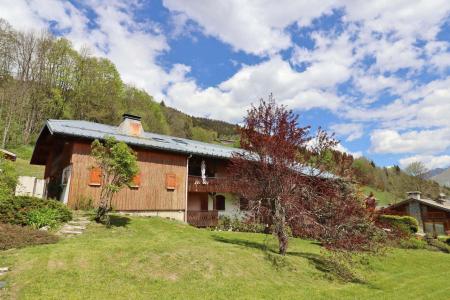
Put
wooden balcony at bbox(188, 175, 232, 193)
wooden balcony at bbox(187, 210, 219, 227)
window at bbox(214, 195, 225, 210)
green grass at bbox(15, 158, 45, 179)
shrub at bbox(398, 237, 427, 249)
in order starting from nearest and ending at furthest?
wooden balcony at bbox(187, 210, 219, 227) < shrub at bbox(398, 237, 427, 249) < wooden balcony at bbox(188, 175, 232, 193) < window at bbox(214, 195, 225, 210) < green grass at bbox(15, 158, 45, 179)

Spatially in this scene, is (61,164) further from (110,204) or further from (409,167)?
(409,167)

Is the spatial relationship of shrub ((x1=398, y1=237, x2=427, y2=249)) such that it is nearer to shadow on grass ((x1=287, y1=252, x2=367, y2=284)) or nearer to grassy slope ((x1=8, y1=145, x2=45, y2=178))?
shadow on grass ((x1=287, y1=252, x2=367, y2=284))

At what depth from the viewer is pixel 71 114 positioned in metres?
47.5

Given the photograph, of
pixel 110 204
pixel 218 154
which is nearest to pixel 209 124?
pixel 218 154

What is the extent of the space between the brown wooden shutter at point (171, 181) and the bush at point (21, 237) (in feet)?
34.6

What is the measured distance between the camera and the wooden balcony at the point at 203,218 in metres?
24.0

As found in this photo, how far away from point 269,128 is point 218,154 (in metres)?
13.4

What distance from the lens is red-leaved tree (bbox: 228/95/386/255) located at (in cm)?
1231

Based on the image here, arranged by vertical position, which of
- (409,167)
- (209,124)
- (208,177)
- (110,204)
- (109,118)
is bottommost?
(110,204)

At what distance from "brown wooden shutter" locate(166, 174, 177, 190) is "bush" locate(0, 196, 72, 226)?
830 cm

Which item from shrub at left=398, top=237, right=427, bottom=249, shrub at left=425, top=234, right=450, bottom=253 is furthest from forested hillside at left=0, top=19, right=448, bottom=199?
shrub at left=398, top=237, right=427, bottom=249

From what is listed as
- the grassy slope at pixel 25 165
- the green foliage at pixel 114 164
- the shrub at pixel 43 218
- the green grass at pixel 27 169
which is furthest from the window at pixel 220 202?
the grassy slope at pixel 25 165

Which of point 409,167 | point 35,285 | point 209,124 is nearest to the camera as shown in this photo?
point 35,285

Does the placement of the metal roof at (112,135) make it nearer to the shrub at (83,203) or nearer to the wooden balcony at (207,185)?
the wooden balcony at (207,185)
